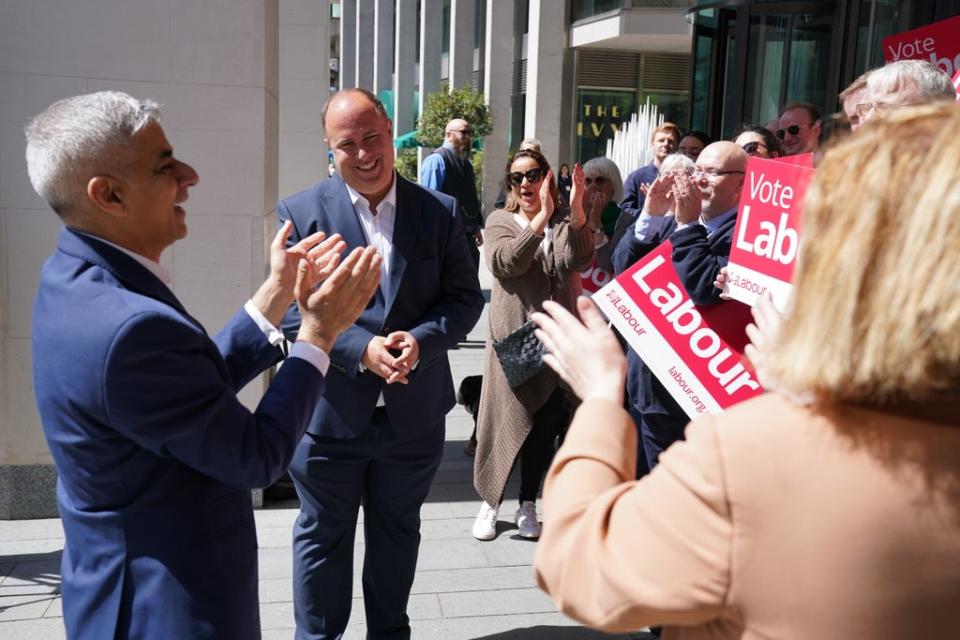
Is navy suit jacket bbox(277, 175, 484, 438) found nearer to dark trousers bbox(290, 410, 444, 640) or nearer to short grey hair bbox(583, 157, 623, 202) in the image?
dark trousers bbox(290, 410, 444, 640)

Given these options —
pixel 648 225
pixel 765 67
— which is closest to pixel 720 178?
pixel 648 225

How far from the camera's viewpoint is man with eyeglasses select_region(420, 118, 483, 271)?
8844 millimetres

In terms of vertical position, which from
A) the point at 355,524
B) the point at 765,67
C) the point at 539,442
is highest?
the point at 765,67

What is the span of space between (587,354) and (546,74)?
21987 mm

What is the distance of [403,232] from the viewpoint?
330 centimetres

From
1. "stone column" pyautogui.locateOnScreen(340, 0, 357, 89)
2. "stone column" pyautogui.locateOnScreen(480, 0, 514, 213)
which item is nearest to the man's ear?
"stone column" pyautogui.locateOnScreen(480, 0, 514, 213)

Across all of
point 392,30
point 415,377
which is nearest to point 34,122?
point 415,377

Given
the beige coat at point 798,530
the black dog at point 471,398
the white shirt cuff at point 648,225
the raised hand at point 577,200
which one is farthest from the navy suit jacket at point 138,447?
the black dog at point 471,398

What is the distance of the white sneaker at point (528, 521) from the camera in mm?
4712

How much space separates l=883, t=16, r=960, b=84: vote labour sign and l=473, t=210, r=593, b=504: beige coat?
1625 millimetres

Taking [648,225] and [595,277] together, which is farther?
[595,277]

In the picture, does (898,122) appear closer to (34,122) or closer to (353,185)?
(34,122)

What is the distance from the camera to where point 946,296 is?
3.40ft

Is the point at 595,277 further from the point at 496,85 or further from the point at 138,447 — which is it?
the point at 496,85
